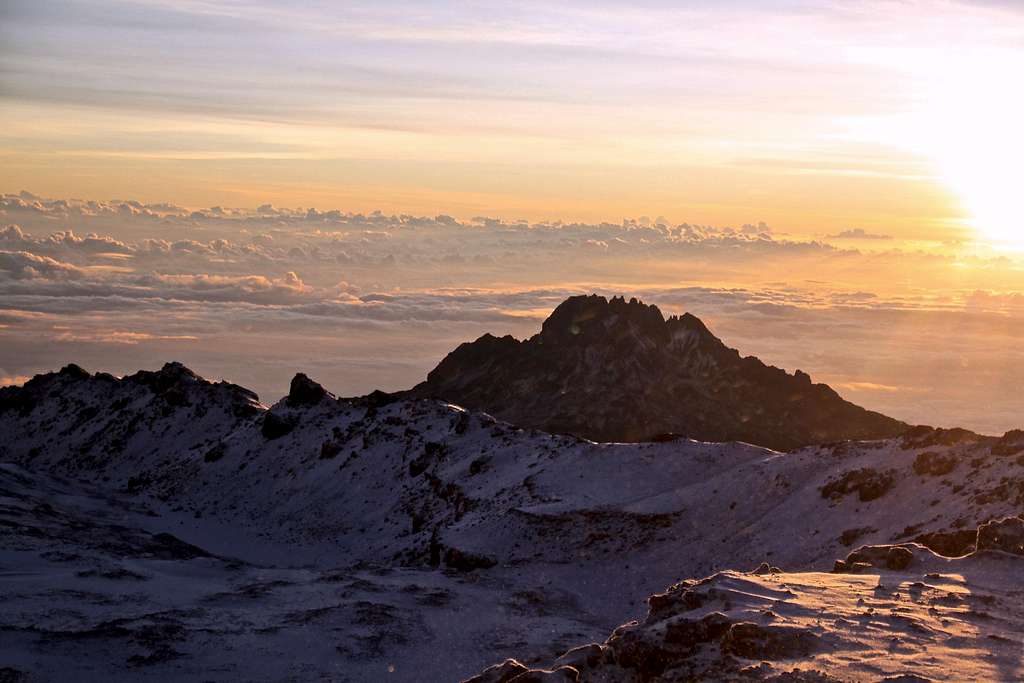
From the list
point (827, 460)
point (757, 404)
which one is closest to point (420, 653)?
Answer: point (827, 460)

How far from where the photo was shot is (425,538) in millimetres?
74188

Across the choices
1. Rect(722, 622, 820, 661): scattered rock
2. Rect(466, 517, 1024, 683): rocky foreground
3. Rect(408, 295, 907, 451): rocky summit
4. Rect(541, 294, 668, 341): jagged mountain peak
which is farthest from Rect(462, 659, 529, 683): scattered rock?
Rect(541, 294, 668, 341): jagged mountain peak

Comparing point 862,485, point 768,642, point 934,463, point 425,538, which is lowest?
point 425,538

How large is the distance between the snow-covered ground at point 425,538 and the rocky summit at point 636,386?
49.8 meters

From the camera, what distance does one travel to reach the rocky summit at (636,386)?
144 metres

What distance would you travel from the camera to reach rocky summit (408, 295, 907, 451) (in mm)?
144500

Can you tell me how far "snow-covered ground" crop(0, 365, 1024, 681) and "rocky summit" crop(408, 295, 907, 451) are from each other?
163 ft

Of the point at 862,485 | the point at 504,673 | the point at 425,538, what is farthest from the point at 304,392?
the point at 504,673

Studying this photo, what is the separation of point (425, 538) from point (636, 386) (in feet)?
269

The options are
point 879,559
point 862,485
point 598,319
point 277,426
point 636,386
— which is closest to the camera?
point 879,559

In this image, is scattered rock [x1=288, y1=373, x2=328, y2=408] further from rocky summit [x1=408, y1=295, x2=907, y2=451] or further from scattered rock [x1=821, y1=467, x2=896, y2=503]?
scattered rock [x1=821, y1=467, x2=896, y2=503]

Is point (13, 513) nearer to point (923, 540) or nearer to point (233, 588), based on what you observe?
point (233, 588)

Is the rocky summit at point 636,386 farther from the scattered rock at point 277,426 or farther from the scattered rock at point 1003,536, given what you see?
the scattered rock at point 1003,536

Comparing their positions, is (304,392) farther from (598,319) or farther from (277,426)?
(598,319)
